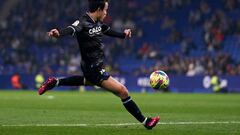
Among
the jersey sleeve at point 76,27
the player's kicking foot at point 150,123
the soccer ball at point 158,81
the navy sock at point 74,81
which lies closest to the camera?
the jersey sleeve at point 76,27

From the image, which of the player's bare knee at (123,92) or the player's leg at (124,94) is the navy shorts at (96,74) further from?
the player's bare knee at (123,92)

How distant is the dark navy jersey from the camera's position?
38.6ft

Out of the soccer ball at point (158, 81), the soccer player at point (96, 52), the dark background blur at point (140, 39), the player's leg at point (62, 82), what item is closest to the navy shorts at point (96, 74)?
the soccer player at point (96, 52)

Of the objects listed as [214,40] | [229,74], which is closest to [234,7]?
[214,40]

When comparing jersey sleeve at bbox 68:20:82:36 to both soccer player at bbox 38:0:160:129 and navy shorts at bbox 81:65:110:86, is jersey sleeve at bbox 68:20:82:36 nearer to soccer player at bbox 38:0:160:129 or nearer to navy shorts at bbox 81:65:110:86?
soccer player at bbox 38:0:160:129

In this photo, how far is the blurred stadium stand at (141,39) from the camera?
131ft

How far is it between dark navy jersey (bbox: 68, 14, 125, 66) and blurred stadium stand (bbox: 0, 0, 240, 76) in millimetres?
25903

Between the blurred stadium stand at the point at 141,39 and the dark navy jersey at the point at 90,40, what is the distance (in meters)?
25.9

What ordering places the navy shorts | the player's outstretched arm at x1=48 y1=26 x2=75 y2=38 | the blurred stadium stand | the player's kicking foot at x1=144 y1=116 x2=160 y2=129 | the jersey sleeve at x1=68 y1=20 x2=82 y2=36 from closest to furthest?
1. the player's outstretched arm at x1=48 y1=26 x2=75 y2=38
2. the jersey sleeve at x1=68 y1=20 x2=82 y2=36
3. the player's kicking foot at x1=144 y1=116 x2=160 y2=129
4. the navy shorts
5. the blurred stadium stand

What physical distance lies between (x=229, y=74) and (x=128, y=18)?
1093 centimetres

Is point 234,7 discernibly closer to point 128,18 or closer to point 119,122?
point 128,18

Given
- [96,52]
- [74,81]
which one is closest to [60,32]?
[96,52]

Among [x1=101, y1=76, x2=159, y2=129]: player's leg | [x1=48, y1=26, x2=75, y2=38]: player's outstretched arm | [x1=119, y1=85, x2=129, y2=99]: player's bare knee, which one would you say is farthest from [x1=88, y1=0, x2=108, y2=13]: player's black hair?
[x1=119, y1=85, x2=129, y2=99]: player's bare knee

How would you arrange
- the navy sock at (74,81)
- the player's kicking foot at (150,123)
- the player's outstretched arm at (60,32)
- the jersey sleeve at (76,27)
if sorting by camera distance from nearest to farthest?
the player's outstretched arm at (60,32)
the jersey sleeve at (76,27)
the player's kicking foot at (150,123)
the navy sock at (74,81)
